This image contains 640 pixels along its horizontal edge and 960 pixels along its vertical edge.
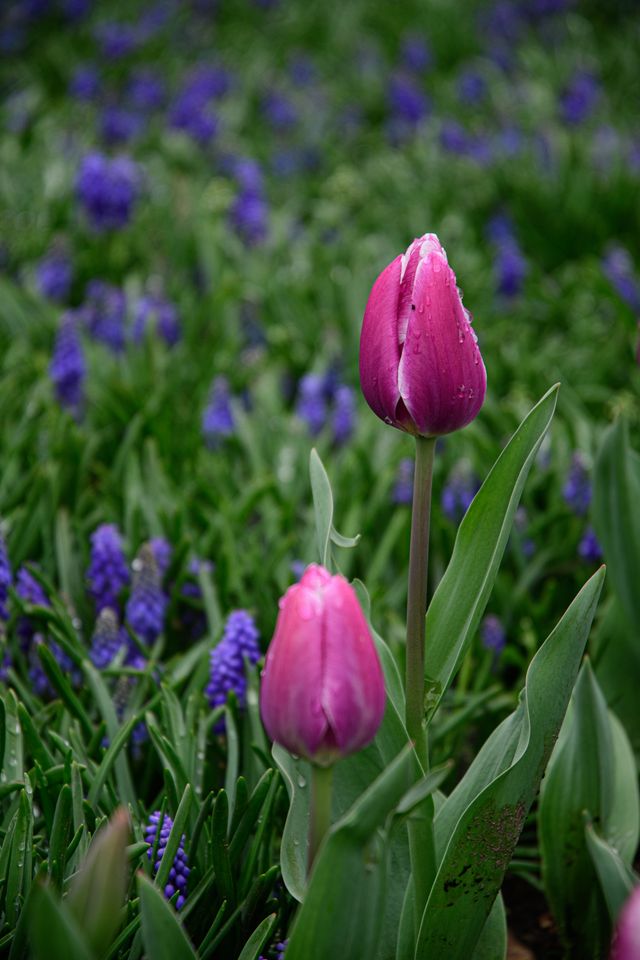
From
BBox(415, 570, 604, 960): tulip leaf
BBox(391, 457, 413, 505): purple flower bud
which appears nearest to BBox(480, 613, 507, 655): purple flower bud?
BBox(391, 457, 413, 505): purple flower bud

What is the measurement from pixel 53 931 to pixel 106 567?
1169mm

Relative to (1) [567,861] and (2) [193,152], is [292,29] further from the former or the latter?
(1) [567,861]

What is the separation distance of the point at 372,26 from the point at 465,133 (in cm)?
219

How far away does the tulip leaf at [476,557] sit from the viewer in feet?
4.16

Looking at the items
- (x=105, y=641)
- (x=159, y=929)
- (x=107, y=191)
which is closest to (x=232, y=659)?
(x=105, y=641)

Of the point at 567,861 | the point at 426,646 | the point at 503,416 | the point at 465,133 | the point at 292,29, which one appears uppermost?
the point at 292,29

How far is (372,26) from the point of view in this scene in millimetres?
7277

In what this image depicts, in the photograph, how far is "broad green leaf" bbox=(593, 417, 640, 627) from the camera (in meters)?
1.93

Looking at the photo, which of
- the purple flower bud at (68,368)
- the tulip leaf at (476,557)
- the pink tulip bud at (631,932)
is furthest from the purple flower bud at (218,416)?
the pink tulip bud at (631,932)

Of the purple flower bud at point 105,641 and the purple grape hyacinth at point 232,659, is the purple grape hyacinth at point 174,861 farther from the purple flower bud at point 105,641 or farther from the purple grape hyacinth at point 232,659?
the purple flower bud at point 105,641

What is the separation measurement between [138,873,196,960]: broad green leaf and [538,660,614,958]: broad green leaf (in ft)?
2.26

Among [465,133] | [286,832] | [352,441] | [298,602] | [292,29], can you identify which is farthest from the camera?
[292,29]

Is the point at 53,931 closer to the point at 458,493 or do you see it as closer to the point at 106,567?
the point at 106,567

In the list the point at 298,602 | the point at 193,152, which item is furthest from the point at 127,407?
the point at 193,152
